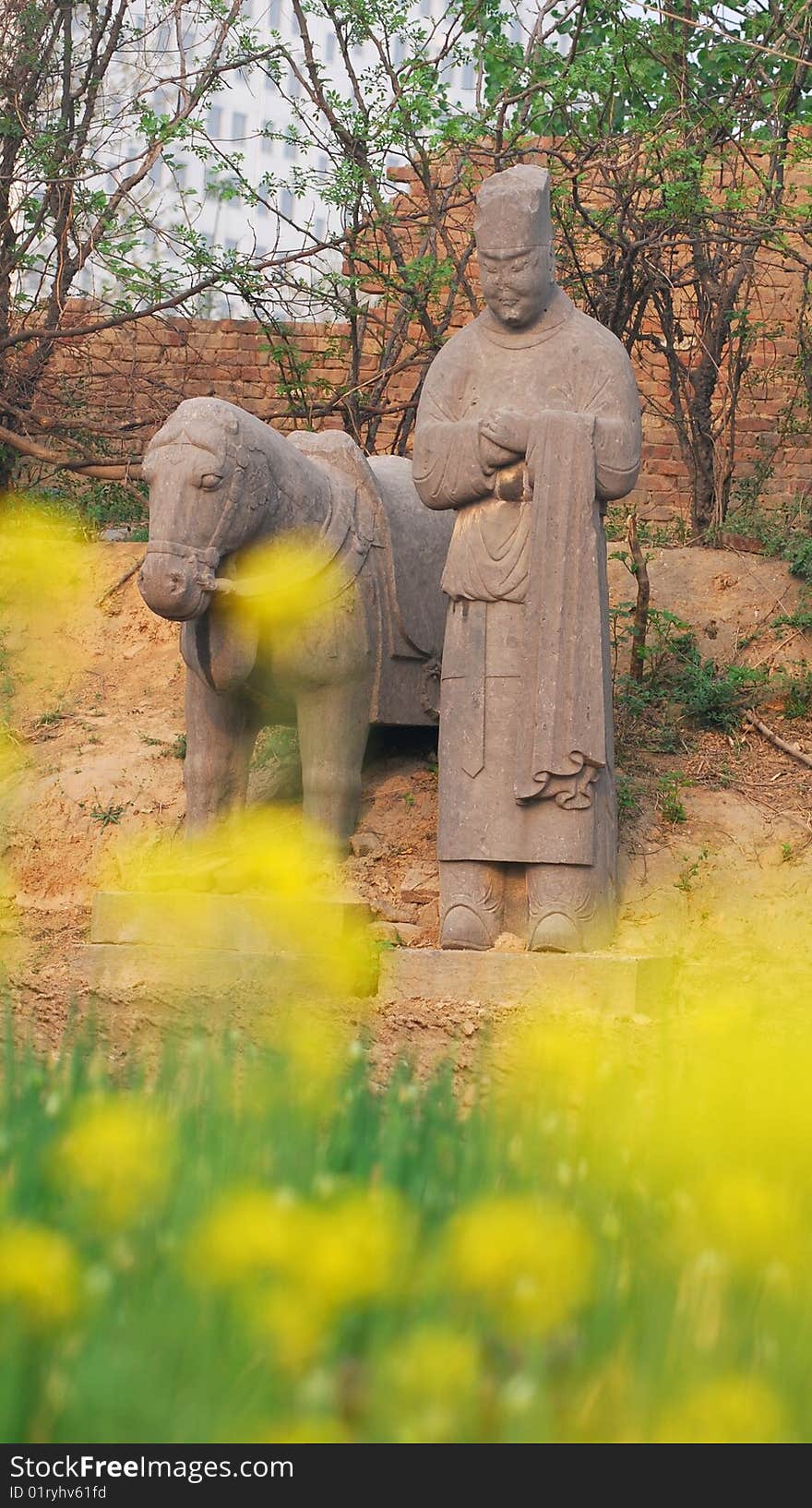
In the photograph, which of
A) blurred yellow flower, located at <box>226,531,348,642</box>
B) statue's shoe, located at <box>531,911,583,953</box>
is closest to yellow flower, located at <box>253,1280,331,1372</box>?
statue's shoe, located at <box>531,911,583,953</box>

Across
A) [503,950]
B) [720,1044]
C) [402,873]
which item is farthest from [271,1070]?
[402,873]

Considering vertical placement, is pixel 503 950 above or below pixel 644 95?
below

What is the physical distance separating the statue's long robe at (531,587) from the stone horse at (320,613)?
0.42 m

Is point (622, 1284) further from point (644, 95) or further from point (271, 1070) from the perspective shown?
point (644, 95)

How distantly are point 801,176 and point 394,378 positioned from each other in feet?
8.39

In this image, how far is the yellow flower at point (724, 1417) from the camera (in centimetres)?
173

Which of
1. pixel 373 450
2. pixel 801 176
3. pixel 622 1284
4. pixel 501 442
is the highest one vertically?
pixel 801 176

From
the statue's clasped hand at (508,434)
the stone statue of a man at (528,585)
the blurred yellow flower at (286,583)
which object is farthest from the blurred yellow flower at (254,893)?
the statue's clasped hand at (508,434)

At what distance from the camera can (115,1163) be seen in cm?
207

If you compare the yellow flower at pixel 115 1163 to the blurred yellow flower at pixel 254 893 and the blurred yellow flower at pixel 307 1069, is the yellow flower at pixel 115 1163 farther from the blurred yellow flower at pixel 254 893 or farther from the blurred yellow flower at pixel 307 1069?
the blurred yellow flower at pixel 254 893

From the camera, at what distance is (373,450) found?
393 inches

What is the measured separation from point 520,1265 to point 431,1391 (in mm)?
201

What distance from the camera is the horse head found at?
5305 millimetres

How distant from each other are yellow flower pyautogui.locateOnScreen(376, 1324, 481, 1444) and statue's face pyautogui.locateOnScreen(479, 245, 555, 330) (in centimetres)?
422
